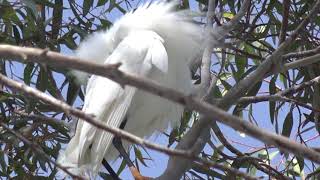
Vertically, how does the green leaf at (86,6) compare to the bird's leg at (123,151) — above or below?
above

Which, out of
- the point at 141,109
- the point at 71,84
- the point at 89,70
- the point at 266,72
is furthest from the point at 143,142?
the point at 71,84

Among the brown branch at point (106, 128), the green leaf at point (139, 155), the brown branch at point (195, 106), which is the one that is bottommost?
the green leaf at point (139, 155)

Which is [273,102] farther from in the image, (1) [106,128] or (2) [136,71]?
(1) [106,128]

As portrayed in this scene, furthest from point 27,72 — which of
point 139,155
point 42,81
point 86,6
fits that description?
point 139,155

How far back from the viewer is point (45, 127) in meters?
2.46

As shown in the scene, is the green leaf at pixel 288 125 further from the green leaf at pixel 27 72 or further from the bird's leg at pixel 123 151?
the green leaf at pixel 27 72

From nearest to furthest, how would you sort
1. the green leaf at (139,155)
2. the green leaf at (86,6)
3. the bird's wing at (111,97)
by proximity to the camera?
1. the bird's wing at (111,97)
2. the green leaf at (86,6)
3. the green leaf at (139,155)

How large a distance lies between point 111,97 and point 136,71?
0.33ft

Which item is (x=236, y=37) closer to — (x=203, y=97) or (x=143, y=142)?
(x=203, y=97)

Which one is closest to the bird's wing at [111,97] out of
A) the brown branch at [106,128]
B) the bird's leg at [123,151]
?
the bird's leg at [123,151]

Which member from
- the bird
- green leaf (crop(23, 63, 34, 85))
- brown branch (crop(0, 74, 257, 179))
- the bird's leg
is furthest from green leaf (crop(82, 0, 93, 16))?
brown branch (crop(0, 74, 257, 179))

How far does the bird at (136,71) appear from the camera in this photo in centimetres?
208

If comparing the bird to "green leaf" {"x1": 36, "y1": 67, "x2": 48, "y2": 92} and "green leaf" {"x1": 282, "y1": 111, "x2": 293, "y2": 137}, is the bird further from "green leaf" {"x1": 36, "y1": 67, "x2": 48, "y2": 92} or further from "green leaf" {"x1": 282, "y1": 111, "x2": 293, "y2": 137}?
"green leaf" {"x1": 282, "y1": 111, "x2": 293, "y2": 137}

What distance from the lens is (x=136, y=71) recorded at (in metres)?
2.15
